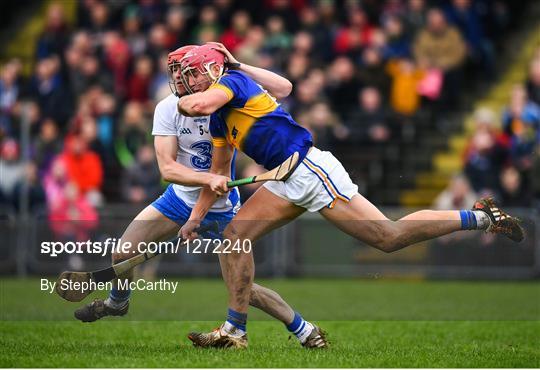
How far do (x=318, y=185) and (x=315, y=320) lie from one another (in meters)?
3.00

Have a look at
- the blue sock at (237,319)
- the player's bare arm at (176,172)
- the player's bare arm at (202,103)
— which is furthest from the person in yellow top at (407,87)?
the player's bare arm at (202,103)

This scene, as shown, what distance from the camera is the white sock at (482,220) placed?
8.75 metres

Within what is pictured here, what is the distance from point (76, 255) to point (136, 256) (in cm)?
630

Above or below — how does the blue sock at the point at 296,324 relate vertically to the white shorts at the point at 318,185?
below

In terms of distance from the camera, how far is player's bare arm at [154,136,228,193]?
862cm

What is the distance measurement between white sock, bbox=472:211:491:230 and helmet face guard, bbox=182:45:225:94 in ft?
6.80

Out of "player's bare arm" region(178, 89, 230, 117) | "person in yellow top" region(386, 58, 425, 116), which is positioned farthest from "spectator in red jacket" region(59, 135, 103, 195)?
"player's bare arm" region(178, 89, 230, 117)

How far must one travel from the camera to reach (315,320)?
11.3 meters

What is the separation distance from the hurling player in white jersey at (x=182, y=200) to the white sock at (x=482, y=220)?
142 centimetres

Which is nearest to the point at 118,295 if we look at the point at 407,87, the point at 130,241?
the point at 130,241

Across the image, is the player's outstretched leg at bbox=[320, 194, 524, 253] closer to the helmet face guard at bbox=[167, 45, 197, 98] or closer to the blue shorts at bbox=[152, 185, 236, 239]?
the blue shorts at bbox=[152, 185, 236, 239]

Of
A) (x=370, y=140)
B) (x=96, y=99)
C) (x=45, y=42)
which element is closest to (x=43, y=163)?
(x=96, y=99)

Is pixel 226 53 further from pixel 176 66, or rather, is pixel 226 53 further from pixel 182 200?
pixel 182 200

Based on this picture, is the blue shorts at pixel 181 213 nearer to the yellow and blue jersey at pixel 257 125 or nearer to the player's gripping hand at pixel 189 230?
the player's gripping hand at pixel 189 230
